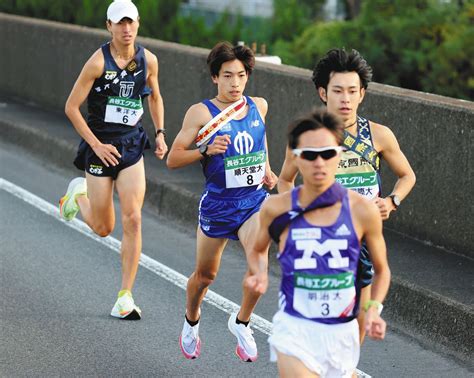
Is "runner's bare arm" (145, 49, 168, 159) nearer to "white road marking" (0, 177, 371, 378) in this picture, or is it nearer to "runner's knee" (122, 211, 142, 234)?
"runner's knee" (122, 211, 142, 234)

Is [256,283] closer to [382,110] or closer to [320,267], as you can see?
[320,267]

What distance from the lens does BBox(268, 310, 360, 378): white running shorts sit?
6.01m

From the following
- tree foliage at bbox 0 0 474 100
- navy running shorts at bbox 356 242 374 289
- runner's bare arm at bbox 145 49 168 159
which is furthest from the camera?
tree foliage at bbox 0 0 474 100

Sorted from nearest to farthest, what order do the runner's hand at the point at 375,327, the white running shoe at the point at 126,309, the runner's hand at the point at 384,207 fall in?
the runner's hand at the point at 375,327
the runner's hand at the point at 384,207
the white running shoe at the point at 126,309

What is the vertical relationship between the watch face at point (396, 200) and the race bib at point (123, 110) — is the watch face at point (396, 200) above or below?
above

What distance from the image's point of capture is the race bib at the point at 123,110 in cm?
977

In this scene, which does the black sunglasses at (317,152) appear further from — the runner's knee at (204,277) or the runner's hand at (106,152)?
the runner's hand at (106,152)

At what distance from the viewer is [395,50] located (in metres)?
20.8

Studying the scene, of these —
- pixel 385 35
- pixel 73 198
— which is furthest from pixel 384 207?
pixel 385 35

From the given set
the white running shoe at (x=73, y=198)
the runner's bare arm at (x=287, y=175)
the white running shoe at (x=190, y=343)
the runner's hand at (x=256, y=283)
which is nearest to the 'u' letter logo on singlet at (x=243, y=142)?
the runner's bare arm at (x=287, y=175)

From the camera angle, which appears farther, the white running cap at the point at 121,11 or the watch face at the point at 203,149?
the white running cap at the point at 121,11

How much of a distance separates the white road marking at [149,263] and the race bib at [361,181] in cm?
138

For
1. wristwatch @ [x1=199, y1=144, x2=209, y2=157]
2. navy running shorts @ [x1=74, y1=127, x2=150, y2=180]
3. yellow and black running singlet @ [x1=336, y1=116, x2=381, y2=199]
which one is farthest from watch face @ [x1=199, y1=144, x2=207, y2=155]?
navy running shorts @ [x1=74, y1=127, x2=150, y2=180]

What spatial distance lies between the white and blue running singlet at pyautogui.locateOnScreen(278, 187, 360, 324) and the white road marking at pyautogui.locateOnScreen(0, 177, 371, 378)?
228 centimetres
